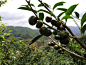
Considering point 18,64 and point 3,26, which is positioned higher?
point 3,26

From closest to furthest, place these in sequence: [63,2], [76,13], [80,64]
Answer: [63,2] < [76,13] < [80,64]

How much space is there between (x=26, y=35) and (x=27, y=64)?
96.0m

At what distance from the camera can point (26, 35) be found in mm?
98375

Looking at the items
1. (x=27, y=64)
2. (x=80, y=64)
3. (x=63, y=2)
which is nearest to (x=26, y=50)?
(x=27, y=64)

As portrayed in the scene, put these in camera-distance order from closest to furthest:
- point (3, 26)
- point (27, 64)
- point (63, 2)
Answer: point (63, 2) → point (3, 26) → point (27, 64)

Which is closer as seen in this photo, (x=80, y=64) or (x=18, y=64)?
(x=18, y=64)

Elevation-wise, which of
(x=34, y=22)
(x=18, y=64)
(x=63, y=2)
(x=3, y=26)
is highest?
(x=63, y=2)

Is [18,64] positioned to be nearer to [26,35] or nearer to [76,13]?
[76,13]

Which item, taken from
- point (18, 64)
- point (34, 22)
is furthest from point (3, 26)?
point (34, 22)

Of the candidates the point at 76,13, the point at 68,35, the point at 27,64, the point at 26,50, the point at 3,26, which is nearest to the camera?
the point at 68,35

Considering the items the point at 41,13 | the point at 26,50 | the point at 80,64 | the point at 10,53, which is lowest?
the point at 80,64

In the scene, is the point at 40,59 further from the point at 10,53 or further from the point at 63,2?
the point at 63,2

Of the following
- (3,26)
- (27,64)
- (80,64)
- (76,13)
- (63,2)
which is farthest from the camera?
(80,64)

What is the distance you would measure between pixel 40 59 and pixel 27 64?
0.92m
